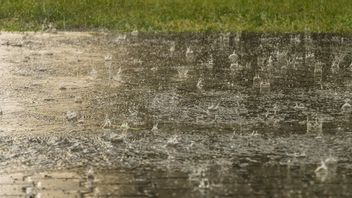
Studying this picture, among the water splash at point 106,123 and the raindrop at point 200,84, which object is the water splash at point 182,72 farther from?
the water splash at point 106,123

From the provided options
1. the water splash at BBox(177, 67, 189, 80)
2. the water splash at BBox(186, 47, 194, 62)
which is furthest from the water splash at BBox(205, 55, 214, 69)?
the water splash at BBox(177, 67, 189, 80)

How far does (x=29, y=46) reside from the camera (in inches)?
779

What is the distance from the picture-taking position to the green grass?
76.8 feet

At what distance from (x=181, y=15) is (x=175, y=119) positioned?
535 inches

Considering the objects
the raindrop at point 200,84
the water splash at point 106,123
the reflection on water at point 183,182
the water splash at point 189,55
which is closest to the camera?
the reflection on water at point 183,182

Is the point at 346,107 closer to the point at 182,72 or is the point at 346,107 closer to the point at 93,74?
the point at 182,72

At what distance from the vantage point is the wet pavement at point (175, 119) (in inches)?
340

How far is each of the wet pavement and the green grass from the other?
317 centimetres

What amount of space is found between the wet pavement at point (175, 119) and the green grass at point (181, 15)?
317 centimetres

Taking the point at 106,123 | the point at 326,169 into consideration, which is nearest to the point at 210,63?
the point at 106,123

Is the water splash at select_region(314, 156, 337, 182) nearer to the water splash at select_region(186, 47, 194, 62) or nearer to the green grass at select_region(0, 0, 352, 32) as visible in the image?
the water splash at select_region(186, 47, 194, 62)

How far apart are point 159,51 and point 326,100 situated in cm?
650

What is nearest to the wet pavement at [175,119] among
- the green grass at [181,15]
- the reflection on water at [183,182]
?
the reflection on water at [183,182]

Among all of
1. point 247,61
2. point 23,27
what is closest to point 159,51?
point 247,61
